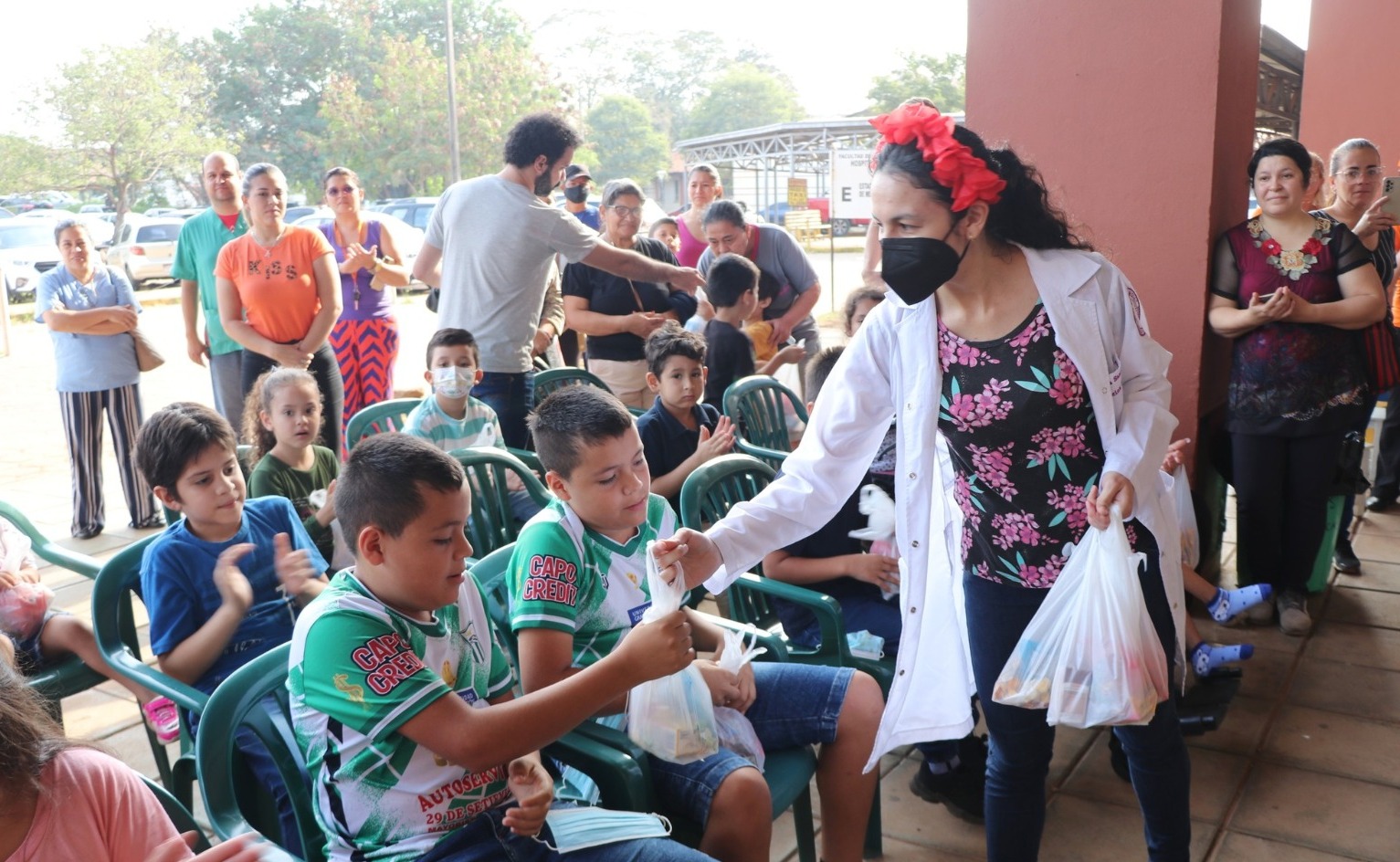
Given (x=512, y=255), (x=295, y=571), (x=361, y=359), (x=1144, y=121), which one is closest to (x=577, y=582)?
(x=295, y=571)

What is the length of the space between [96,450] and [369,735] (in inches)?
181

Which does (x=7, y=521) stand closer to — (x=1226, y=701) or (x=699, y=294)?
(x=699, y=294)

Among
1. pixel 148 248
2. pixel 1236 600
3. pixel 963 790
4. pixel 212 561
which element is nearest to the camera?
pixel 212 561

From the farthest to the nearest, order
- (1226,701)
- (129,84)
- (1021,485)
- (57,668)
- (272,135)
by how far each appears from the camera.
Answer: (272,135) < (129,84) < (1226,701) < (57,668) < (1021,485)

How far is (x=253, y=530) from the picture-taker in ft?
8.31

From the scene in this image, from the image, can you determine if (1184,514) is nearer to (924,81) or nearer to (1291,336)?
(1291,336)

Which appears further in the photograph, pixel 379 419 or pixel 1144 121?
pixel 379 419

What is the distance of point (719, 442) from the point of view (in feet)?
11.2

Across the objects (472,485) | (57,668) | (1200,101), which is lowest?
(57,668)

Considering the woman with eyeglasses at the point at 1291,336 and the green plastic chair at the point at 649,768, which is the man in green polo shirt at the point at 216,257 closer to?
the green plastic chair at the point at 649,768

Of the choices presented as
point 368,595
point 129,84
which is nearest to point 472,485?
point 368,595

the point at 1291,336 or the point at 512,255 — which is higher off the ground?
the point at 512,255

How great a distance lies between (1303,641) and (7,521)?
4191 millimetres

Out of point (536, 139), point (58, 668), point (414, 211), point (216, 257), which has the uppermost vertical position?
point (414, 211)
